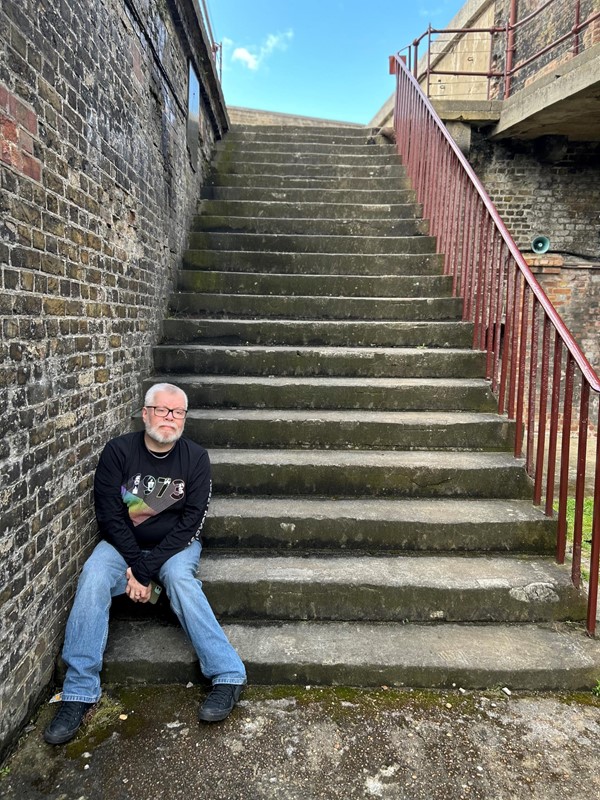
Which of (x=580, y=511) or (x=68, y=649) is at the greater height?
(x=580, y=511)

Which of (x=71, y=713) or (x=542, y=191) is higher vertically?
(x=542, y=191)

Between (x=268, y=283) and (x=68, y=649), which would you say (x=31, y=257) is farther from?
(x=268, y=283)

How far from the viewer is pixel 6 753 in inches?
73.3

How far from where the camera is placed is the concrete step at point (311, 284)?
4590mm

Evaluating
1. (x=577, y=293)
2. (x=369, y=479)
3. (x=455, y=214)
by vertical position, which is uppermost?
(x=455, y=214)

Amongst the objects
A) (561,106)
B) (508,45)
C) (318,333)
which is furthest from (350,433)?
(508,45)

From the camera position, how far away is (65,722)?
1958 mm

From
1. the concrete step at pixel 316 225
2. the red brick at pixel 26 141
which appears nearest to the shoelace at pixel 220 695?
the red brick at pixel 26 141

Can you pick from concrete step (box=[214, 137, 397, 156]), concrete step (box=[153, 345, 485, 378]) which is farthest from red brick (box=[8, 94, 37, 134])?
concrete step (box=[214, 137, 397, 156])

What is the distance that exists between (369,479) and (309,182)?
13.5 feet

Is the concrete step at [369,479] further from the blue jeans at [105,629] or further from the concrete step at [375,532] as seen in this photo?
the blue jeans at [105,629]

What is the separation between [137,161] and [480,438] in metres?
2.83

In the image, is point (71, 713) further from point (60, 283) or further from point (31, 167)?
point (31, 167)

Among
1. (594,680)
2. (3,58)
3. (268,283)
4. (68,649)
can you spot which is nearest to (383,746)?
(594,680)
